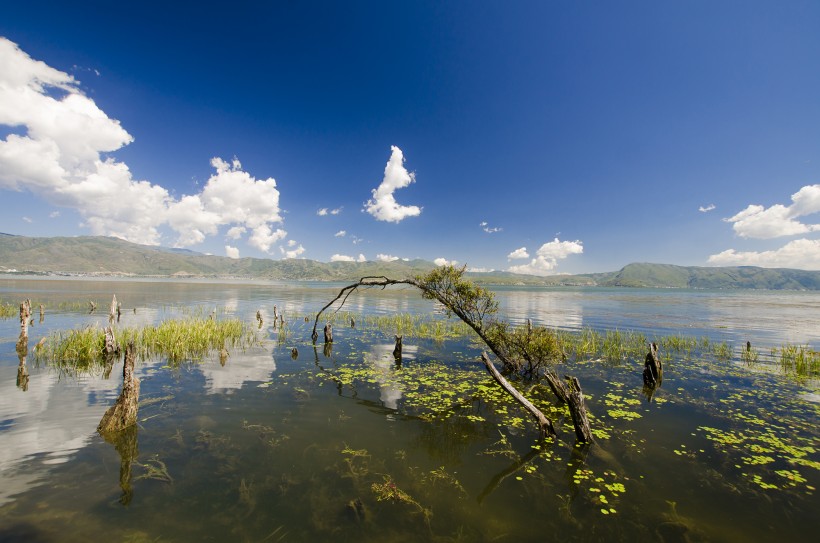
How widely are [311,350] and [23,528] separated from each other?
63.1ft

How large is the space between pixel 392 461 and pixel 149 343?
72.9 feet

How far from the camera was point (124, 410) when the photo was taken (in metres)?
12.4

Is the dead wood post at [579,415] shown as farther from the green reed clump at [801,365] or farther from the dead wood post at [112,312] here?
the dead wood post at [112,312]

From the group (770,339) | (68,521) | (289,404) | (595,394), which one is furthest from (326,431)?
(770,339)

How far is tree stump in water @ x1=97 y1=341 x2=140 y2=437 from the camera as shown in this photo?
12.2 metres

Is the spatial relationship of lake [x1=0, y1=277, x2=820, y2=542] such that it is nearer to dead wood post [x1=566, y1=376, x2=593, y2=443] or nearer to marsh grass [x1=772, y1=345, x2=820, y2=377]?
dead wood post [x1=566, y1=376, x2=593, y2=443]

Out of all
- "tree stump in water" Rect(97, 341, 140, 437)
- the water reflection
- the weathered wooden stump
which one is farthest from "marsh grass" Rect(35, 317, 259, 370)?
the water reflection

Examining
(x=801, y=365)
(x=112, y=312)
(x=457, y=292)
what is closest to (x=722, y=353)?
(x=801, y=365)

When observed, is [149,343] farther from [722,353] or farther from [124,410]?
[722,353]

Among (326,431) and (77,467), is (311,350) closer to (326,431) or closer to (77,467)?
(326,431)

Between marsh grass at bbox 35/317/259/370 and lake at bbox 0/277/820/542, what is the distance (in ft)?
3.88

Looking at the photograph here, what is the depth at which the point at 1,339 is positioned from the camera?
26.0 metres

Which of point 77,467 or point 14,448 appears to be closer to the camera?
point 77,467

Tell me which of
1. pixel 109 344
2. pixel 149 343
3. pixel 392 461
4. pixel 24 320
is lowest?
pixel 392 461
